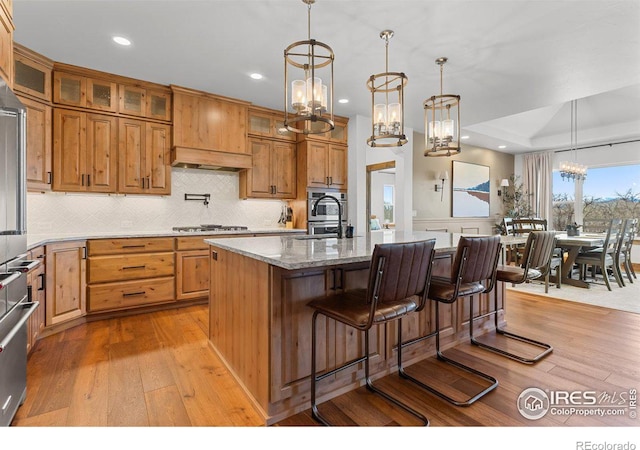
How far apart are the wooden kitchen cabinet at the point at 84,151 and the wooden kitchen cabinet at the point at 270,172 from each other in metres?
1.62

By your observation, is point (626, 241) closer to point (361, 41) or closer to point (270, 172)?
point (361, 41)

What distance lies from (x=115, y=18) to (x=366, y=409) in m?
3.34

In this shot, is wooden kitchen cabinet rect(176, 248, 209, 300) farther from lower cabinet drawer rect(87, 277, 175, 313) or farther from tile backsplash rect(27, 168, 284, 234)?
tile backsplash rect(27, 168, 284, 234)

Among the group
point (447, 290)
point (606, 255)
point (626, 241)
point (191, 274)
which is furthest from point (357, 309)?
point (626, 241)

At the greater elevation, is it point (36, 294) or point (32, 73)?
point (32, 73)

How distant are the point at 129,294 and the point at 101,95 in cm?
220

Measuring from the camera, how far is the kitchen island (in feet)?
5.53

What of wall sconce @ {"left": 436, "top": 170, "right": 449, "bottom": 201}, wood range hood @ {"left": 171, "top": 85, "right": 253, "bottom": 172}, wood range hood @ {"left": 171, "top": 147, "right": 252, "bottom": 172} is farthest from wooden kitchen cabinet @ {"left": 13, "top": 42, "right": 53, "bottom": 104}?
wall sconce @ {"left": 436, "top": 170, "right": 449, "bottom": 201}

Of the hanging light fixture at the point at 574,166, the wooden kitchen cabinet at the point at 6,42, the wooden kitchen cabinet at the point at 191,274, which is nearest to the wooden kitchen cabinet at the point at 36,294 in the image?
the wooden kitchen cabinet at the point at 191,274

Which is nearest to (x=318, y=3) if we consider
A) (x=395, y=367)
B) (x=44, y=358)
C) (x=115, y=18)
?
(x=115, y=18)

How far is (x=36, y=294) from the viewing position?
263 centimetres

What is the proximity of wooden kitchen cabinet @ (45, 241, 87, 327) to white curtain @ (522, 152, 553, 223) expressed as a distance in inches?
354

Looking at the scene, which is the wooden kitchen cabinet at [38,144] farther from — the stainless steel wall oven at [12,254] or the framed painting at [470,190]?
the framed painting at [470,190]
